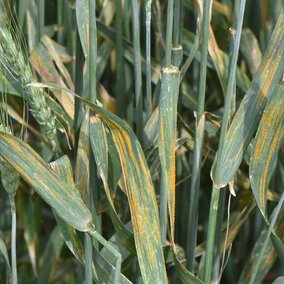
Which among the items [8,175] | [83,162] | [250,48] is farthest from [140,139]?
[250,48]

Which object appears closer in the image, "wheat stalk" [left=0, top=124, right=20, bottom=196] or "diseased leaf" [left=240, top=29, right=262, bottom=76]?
"wheat stalk" [left=0, top=124, right=20, bottom=196]

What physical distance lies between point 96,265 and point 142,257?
0.26ft

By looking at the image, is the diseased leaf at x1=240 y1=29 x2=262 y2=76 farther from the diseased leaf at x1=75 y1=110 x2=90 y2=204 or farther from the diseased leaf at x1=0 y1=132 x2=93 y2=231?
the diseased leaf at x1=0 y1=132 x2=93 y2=231

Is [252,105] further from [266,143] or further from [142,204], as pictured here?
[142,204]

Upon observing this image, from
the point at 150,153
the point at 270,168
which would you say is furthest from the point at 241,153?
the point at 150,153

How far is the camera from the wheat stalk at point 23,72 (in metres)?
0.80

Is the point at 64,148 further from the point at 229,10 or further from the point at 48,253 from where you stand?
the point at 229,10

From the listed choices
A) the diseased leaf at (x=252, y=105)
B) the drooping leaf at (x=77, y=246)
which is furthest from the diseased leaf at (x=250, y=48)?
the drooping leaf at (x=77, y=246)

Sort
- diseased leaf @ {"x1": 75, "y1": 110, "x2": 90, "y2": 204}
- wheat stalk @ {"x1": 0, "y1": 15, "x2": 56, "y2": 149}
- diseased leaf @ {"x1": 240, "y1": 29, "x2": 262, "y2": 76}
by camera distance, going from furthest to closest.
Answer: diseased leaf @ {"x1": 240, "y1": 29, "x2": 262, "y2": 76} → diseased leaf @ {"x1": 75, "y1": 110, "x2": 90, "y2": 204} → wheat stalk @ {"x1": 0, "y1": 15, "x2": 56, "y2": 149}

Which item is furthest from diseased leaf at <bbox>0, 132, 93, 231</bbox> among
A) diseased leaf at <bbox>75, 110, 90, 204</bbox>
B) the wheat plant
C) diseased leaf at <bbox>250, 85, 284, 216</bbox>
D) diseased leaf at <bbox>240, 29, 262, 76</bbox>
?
diseased leaf at <bbox>240, 29, 262, 76</bbox>

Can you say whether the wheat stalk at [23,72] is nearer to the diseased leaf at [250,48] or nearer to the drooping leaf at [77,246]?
the drooping leaf at [77,246]

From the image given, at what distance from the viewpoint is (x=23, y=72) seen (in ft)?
2.68

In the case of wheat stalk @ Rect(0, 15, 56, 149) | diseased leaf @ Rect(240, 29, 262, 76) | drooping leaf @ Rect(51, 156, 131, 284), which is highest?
wheat stalk @ Rect(0, 15, 56, 149)

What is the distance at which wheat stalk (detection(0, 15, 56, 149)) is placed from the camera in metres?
0.80
